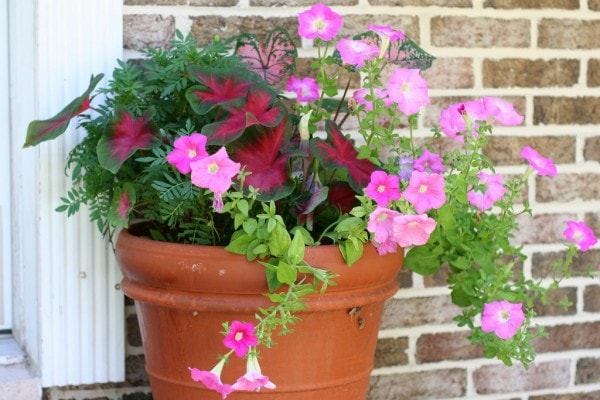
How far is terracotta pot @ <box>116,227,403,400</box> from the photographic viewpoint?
1556mm

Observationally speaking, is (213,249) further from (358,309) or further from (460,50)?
(460,50)

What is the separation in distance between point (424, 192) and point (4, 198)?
0.99 m

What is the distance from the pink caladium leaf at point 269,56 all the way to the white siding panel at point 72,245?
26cm

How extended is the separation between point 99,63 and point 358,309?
0.71m

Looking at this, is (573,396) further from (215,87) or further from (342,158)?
(215,87)

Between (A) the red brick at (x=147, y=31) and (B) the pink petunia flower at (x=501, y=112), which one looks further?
(A) the red brick at (x=147, y=31)

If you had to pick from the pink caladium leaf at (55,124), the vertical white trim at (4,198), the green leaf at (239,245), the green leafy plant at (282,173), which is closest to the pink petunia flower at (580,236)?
the green leafy plant at (282,173)

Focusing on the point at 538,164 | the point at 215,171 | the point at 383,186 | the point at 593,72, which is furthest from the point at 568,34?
the point at 215,171

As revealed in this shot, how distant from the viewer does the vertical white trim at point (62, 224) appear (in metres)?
1.84

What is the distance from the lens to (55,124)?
1.67m

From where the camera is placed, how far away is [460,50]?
2135 millimetres

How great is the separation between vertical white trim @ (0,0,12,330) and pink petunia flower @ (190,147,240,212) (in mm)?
758

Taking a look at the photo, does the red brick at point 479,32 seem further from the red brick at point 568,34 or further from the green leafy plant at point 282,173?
the green leafy plant at point 282,173

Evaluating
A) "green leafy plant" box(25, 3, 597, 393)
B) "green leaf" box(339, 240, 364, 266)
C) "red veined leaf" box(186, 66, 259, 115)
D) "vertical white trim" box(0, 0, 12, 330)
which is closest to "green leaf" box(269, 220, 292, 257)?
"green leafy plant" box(25, 3, 597, 393)
